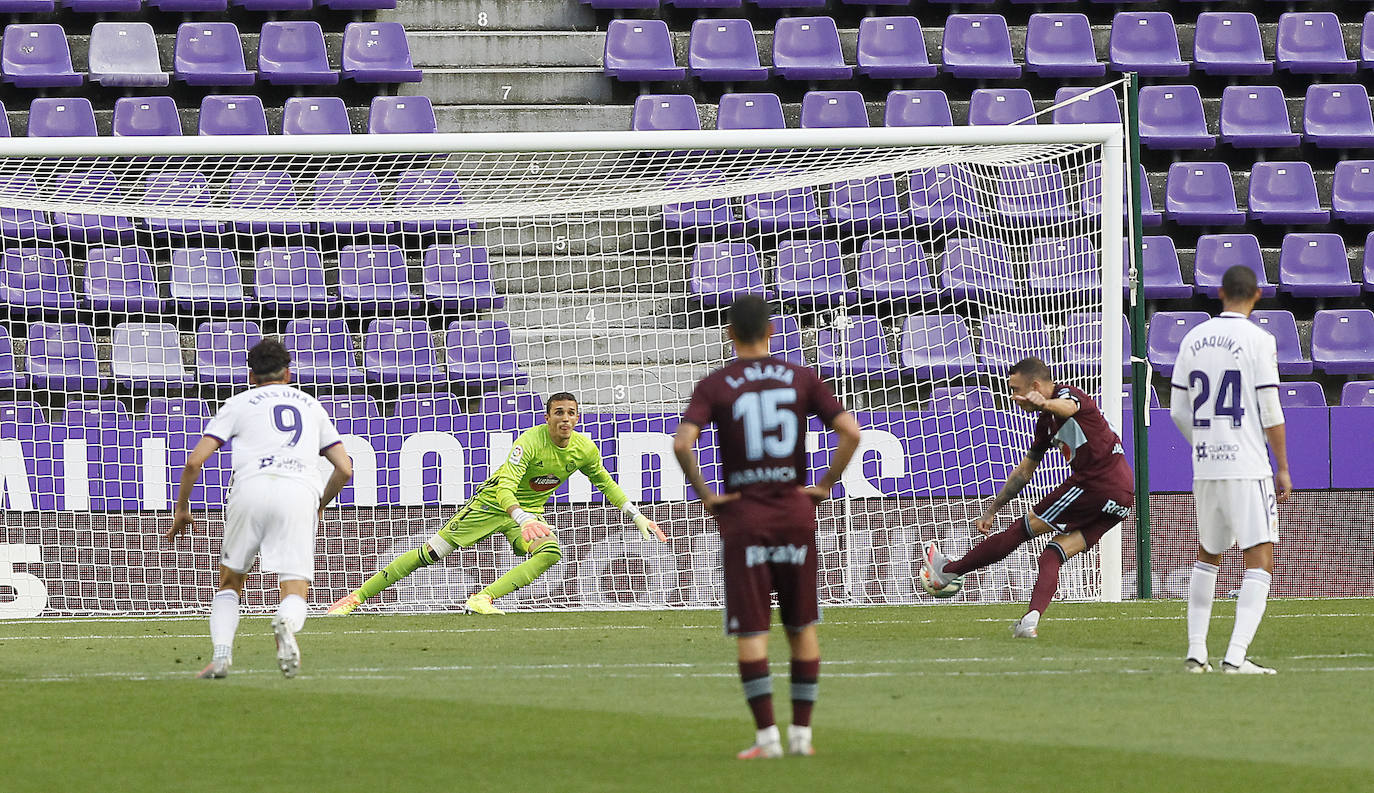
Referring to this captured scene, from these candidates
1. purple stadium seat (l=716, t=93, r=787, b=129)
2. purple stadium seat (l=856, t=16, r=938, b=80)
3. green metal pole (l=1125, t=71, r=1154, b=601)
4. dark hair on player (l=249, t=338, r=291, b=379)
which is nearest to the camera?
dark hair on player (l=249, t=338, r=291, b=379)

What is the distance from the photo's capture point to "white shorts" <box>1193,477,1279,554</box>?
8.57m

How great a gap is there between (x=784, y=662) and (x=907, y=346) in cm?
569

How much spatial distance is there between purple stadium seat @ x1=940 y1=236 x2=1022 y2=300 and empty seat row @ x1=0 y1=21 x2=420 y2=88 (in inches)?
225

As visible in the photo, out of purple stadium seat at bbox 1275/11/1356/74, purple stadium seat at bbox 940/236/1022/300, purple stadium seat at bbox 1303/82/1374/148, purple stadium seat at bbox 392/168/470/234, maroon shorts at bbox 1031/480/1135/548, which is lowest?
maroon shorts at bbox 1031/480/1135/548

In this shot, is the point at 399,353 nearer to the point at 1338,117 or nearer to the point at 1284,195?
the point at 1284,195

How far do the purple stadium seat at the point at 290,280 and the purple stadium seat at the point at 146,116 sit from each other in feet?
8.95

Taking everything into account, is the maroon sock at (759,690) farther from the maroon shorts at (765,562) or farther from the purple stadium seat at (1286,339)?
the purple stadium seat at (1286,339)

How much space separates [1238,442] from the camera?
8594 mm

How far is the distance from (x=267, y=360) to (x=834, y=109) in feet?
33.3

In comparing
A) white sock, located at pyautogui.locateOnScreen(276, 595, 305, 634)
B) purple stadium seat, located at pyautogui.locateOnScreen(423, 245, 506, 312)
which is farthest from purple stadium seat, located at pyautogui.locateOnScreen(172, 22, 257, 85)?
white sock, located at pyautogui.locateOnScreen(276, 595, 305, 634)

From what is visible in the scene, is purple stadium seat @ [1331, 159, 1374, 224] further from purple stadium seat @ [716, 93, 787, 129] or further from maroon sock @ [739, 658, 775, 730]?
maroon sock @ [739, 658, 775, 730]

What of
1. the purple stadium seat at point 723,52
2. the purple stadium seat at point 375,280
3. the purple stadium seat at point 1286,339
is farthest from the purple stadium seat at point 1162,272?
the purple stadium seat at point 375,280

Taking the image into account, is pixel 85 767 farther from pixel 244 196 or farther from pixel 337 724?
pixel 244 196

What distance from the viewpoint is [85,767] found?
5.97 metres
